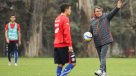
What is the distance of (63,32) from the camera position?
11930mm

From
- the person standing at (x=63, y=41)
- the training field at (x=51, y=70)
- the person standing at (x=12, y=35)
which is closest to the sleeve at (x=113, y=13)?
the person standing at (x=63, y=41)

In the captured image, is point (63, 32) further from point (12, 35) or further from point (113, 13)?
point (12, 35)

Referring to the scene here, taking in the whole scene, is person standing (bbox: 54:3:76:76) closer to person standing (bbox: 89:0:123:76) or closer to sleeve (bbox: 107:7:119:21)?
person standing (bbox: 89:0:123:76)

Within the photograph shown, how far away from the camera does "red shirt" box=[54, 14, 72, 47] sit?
38.9ft

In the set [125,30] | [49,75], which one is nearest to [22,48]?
[125,30]

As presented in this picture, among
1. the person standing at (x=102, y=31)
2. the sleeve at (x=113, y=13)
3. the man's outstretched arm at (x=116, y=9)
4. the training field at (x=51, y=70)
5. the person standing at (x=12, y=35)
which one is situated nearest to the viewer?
the man's outstretched arm at (x=116, y=9)

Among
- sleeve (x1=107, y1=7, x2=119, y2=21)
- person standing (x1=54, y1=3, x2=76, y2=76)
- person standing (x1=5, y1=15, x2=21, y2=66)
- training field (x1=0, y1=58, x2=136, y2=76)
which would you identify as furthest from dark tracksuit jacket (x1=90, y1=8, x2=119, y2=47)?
person standing (x1=5, y1=15, x2=21, y2=66)

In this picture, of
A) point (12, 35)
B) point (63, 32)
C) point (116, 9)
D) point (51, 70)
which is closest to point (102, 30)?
point (116, 9)

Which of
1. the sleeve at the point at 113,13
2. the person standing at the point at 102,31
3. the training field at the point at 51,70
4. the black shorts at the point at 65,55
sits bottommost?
the training field at the point at 51,70

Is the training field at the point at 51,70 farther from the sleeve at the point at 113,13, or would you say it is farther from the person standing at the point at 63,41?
the person standing at the point at 63,41

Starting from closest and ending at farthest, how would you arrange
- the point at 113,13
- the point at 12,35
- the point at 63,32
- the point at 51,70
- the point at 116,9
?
the point at 63,32 → the point at 116,9 → the point at 113,13 → the point at 51,70 → the point at 12,35

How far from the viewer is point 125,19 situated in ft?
198

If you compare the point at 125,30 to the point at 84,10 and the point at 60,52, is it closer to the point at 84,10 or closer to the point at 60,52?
the point at 84,10

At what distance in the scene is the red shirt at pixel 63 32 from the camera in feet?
38.9
